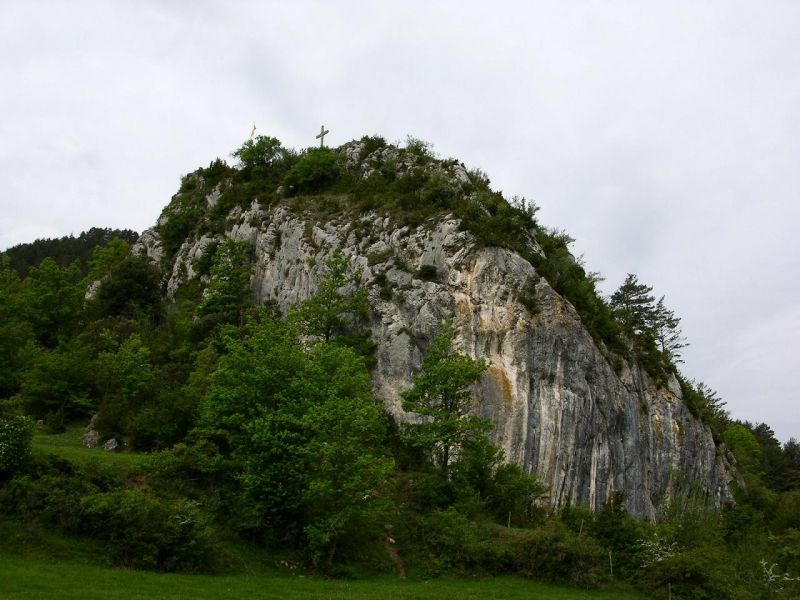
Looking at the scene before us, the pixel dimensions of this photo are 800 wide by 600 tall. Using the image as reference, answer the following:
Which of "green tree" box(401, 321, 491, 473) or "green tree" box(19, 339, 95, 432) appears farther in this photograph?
"green tree" box(19, 339, 95, 432)

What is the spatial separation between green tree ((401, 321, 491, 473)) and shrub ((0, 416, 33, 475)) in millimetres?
14865

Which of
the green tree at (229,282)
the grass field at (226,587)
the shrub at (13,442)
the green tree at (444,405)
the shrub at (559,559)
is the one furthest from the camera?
the green tree at (229,282)

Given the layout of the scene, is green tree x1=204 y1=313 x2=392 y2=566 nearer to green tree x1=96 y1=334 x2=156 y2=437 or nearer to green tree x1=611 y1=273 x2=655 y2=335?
green tree x1=96 y1=334 x2=156 y2=437

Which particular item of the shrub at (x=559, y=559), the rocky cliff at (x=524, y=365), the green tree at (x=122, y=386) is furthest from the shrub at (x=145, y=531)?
the rocky cliff at (x=524, y=365)

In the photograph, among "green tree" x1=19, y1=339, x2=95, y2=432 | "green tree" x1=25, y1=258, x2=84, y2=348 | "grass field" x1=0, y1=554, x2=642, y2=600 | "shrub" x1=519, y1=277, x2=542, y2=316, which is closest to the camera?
"grass field" x1=0, y1=554, x2=642, y2=600

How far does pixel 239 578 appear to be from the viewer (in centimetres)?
1917

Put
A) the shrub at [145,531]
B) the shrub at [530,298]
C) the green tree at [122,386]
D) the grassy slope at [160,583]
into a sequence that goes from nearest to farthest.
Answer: the grassy slope at [160,583] < the shrub at [145,531] < the green tree at [122,386] < the shrub at [530,298]

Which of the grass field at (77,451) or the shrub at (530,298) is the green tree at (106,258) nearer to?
the grass field at (77,451)

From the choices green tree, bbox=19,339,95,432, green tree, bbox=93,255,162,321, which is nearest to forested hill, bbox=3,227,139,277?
green tree, bbox=93,255,162,321

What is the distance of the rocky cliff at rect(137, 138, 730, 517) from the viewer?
106ft

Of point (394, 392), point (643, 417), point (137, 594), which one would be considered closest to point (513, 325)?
point (394, 392)

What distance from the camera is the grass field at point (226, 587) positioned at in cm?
1505

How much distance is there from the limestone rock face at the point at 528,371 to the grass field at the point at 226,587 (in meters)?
9.80

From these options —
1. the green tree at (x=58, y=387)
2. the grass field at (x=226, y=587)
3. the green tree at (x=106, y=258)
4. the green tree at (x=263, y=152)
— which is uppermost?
the green tree at (x=263, y=152)
